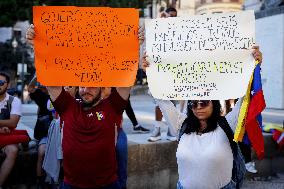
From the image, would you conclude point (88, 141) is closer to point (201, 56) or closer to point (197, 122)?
point (197, 122)

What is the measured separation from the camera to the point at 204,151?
10.2 ft

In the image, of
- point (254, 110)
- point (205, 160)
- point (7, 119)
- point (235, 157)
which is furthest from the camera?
point (7, 119)

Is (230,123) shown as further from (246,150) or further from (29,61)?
(29,61)

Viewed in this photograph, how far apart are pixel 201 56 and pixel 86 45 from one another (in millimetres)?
962

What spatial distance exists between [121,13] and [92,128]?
3.38 feet

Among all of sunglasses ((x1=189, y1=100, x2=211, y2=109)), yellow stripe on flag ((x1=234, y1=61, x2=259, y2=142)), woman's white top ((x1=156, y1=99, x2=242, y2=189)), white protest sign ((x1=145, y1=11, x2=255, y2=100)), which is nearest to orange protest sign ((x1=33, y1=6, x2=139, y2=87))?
white protest sign ((x1=145, y1=11, x2=255, y2=100))

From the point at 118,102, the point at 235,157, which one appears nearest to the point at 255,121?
the point at 235,157

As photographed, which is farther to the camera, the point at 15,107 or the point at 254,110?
the point at 15,107

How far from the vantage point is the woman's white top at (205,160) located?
3086mm

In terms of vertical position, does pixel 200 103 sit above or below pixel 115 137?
above

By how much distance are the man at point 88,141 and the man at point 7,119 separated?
4.49 ft

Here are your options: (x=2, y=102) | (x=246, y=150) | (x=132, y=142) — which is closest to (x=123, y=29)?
(x=2, y=102)

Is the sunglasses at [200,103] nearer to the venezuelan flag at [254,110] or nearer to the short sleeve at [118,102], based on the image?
the venezuelan flag at [254,110]

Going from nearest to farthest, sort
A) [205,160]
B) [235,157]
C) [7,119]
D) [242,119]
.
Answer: [205,160], [235,157], [242,119], [7,119]
